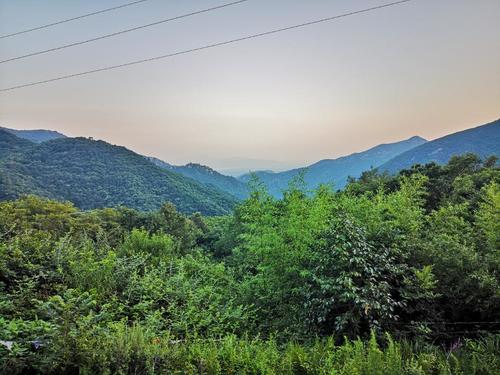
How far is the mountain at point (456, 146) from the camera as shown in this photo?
102 meters

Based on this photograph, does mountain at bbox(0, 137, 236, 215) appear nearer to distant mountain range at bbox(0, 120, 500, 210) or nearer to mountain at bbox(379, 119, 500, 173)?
distant mountain range at bbox(0, 120, 500, 210)

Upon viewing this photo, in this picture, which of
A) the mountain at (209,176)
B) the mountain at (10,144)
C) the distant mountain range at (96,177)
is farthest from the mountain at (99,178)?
the mountain at (209,176)

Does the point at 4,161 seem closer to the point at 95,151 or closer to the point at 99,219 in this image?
the point at 95,151

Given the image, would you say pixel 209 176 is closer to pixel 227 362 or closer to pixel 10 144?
pixel 10 144

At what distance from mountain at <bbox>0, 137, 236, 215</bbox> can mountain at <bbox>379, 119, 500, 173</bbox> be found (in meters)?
53.8

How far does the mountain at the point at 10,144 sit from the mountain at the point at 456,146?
91.5m

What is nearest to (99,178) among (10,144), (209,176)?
(10,144)

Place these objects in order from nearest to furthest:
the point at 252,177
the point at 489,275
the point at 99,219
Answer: the point at 489,275 < the point at 252,177 < the point at 99,219

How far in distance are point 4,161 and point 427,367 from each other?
80.8m

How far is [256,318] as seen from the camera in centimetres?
714

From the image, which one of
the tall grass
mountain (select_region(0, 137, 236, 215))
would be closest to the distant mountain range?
mountain (select_region(0, 137, 236, 215))

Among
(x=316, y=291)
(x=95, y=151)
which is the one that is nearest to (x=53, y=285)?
(x=316, y=291)

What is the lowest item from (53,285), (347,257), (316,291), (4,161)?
(316,291)

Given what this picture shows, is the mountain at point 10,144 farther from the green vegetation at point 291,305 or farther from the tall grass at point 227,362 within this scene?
the tall grass at point 227,362
